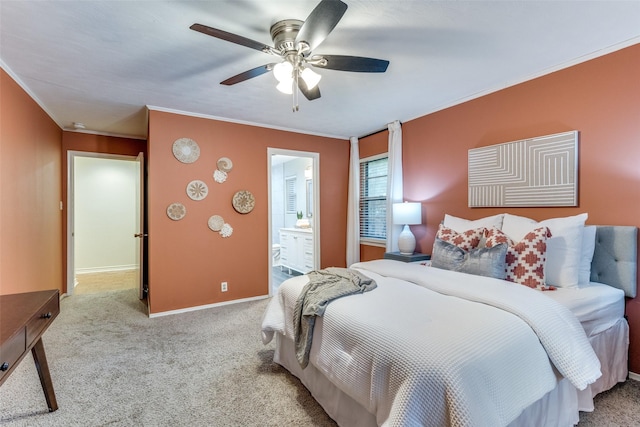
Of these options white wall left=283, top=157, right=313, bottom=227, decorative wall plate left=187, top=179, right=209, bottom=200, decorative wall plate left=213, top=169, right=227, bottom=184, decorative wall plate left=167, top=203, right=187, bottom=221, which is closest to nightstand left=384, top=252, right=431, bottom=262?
decorative wall plate left=213, top=169, right=227, bottom=184

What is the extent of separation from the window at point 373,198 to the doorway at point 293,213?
753mm

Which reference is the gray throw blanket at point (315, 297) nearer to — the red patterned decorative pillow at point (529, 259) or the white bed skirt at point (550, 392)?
the white bed skirt at point (550, 392)

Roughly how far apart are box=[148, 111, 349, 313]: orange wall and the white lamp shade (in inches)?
68.9

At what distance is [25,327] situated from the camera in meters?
1.41

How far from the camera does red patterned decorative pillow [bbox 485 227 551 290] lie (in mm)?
2127

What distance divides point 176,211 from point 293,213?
11.2 feet

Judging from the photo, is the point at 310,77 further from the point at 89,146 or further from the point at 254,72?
the point at 89,146

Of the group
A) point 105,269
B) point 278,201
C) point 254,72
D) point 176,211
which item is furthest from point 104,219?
point 254,72

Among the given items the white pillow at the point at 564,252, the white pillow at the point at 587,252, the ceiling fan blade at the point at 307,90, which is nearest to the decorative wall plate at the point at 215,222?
the ceiling fan blade at the point at 307,90

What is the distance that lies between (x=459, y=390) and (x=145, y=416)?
5.89ft

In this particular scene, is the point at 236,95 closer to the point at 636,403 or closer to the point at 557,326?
the point at 557,326

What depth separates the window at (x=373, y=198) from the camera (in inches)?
177

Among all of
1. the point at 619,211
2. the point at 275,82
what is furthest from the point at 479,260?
the point at 275,82

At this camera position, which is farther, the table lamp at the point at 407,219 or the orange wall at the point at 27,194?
the table lamp at the point at 407,219
